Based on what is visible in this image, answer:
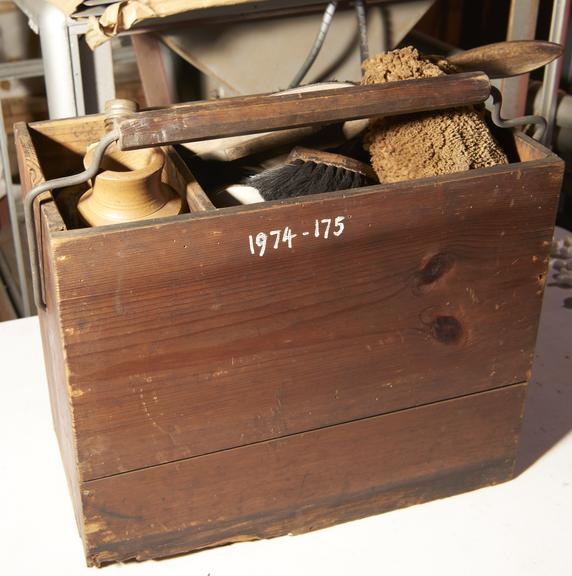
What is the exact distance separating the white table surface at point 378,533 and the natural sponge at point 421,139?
298 millimetres

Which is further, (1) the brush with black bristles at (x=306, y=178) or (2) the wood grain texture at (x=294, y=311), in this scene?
(1) the brush with black bristles at (x=306, y=178)

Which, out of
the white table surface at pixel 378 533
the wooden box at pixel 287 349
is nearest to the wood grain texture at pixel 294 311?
→ the wooden box at pixel 287 349

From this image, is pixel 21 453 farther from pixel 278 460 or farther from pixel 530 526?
pixel 530 526

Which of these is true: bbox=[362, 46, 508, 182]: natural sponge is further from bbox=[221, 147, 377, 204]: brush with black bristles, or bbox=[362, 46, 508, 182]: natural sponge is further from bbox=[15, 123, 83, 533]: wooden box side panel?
bbox=[15, 123, 83, 533]: wooden box side panel

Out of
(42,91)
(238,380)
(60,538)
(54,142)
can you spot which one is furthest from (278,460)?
(42,91)

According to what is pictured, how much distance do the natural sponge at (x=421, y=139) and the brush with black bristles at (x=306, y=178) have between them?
0.02 meters

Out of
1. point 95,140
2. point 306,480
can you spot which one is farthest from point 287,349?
point 95,140

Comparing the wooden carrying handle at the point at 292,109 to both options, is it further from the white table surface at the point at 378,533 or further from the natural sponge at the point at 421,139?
the white table surface at the point at 378,533

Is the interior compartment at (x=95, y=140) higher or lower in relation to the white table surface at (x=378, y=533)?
higher

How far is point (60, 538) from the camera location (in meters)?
0.73

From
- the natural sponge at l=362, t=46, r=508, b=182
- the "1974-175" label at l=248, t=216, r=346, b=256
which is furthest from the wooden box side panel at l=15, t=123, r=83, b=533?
the natural sponge at l=362, t=46, r=508, b=182

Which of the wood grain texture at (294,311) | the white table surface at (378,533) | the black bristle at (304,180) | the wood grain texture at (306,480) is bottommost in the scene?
the white table surface at (378,533)

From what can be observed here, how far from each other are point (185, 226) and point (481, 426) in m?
0.34

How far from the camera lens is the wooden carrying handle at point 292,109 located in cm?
60
